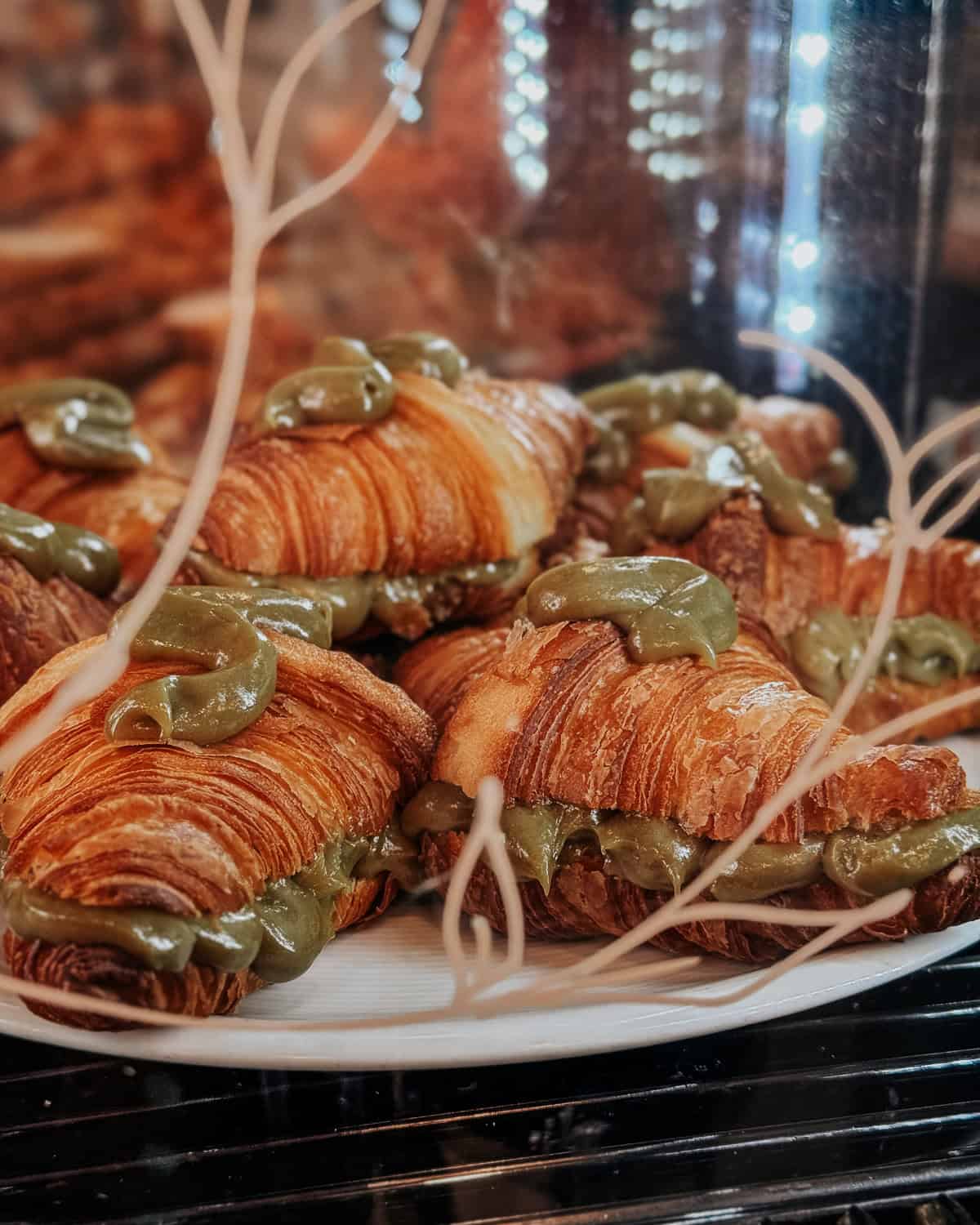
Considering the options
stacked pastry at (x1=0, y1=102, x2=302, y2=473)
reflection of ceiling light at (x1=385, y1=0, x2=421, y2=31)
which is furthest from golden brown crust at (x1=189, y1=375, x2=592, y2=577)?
stacked pastry at (x1=0, y1=102, x2=302, y2=473)

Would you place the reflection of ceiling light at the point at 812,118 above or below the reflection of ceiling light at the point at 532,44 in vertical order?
below

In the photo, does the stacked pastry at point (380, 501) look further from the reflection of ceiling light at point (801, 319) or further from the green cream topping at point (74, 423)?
the reflection of ceiling light at point (801, 319)

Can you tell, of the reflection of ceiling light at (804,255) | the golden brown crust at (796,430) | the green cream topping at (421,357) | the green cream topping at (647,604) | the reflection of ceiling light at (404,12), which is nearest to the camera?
the green cream topping at (647,604)

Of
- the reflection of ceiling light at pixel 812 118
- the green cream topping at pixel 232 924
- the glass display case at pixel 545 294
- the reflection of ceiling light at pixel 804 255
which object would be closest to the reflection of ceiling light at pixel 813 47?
the glass display case at pixel 545 294

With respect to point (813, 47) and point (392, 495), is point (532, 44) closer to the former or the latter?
point (813, 47)

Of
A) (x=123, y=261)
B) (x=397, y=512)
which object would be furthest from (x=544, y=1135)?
(x=123, y=261)

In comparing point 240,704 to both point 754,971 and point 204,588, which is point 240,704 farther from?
point 754,971
